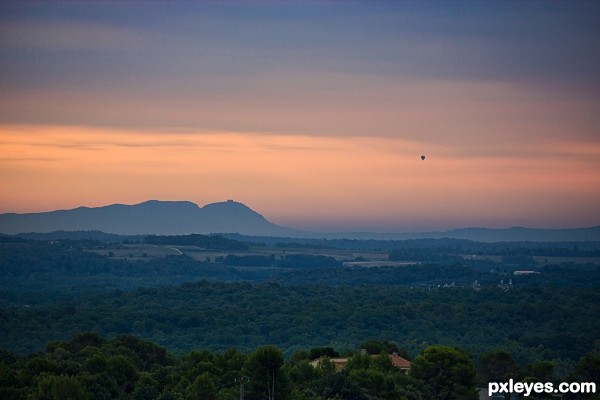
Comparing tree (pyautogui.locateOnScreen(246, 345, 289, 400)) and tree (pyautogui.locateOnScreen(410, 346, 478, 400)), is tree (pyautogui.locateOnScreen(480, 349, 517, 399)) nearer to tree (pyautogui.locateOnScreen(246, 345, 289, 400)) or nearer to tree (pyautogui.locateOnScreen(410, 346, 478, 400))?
tree (pyautogui.locateOnScreen(410, 346, 478, 400))

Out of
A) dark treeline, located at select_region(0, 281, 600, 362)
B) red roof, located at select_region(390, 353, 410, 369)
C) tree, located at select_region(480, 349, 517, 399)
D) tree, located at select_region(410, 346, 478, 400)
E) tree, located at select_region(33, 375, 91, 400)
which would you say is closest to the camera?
tree, located at select_region(33, 375, 91, 400)

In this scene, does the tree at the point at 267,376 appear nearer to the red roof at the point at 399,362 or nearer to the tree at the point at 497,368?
the red roof at the point at 399,362

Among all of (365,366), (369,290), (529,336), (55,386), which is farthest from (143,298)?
(55,386)

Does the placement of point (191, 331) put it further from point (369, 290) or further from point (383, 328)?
point (369, 290)

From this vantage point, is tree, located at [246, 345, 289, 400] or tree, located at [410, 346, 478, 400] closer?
tree, located at [246, 345, 289, 400]

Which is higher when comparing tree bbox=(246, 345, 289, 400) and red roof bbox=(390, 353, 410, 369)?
tree bbox=(246, 345, 289, 400)

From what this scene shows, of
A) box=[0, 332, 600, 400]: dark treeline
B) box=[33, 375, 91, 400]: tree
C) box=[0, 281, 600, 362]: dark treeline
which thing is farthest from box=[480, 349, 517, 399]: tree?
box=[0, 281, 600, 362]: dark treeline
